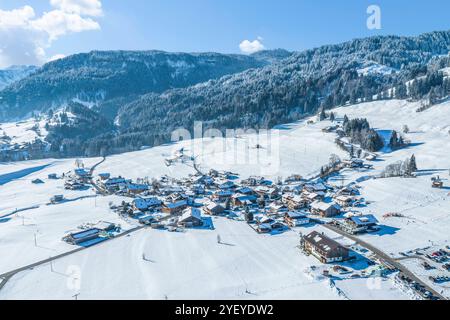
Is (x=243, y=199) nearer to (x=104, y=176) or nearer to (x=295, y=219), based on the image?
(x=295, y=219)

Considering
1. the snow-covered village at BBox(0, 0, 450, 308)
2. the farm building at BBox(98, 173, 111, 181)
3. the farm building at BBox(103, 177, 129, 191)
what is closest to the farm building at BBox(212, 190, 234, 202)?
the snow-covered village at BBox(0, 0, 450, 308)

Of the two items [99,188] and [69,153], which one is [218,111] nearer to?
[69,153]

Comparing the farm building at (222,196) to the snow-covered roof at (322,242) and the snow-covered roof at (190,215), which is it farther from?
the snow-covered roof at (322,242)

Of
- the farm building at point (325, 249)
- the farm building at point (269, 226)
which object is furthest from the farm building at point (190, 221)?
the farm building at point (325, 249)

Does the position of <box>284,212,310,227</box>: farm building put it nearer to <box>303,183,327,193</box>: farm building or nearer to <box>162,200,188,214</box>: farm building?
<box>303,183,327,193</box>: farm building

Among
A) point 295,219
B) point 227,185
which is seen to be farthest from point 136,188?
point 295,219
